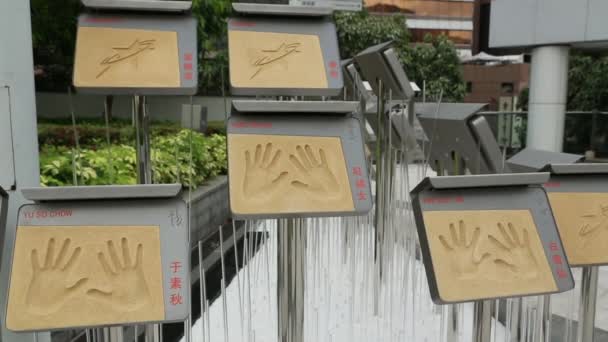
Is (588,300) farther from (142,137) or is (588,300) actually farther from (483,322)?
(142,137)

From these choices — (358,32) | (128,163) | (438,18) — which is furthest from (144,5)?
(438,18)

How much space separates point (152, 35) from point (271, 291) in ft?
3.51

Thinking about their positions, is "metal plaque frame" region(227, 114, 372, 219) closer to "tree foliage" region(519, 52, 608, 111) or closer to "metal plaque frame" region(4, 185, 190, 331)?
"metal plaque frame" region(4, 185, 190, 331)

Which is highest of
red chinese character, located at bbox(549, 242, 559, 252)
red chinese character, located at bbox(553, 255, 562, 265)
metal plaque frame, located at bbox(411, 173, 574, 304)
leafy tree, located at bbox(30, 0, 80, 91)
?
leafy tree, located at bbox(30, 0, 80, 91)

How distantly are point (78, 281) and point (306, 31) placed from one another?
77 cm

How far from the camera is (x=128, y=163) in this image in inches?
94.2

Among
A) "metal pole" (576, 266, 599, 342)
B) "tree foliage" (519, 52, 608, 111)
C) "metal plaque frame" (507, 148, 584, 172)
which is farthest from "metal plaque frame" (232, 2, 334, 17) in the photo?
"tree foliage" (519, 52, 608, 111)

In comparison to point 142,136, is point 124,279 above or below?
below

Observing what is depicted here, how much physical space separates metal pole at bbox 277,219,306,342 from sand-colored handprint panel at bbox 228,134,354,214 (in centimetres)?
19

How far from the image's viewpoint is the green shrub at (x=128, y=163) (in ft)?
6.00

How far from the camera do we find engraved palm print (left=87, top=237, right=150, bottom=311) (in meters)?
0.70

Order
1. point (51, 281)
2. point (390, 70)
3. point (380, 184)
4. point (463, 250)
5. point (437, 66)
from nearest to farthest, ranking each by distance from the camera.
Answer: point (51, 281) → point (463, 250) → point (390, 70) → point (380, 184) → point (437, 66)

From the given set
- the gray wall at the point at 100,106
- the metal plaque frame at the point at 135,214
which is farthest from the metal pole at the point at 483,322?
the gray wall at the point at 100,106

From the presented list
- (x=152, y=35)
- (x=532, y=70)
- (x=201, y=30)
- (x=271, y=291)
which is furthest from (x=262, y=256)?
(x=532, y=70)
